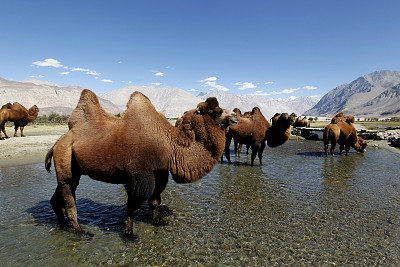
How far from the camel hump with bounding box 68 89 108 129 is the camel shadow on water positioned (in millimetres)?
2400

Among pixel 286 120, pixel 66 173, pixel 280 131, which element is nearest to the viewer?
pixel 66 173

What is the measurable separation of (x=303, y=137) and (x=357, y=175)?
18.2m

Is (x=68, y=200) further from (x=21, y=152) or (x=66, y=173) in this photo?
(x=21, y=152)

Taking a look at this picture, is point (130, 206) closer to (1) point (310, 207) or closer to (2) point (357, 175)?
(1) point (310, 207)

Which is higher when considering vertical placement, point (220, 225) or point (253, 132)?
point (253, 132)

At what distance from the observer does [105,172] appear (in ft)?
14.4

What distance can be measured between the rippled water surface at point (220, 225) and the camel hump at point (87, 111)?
2418 mm

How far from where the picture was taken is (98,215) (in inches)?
235

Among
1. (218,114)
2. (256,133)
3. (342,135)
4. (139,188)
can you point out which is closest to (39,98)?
(256,133)

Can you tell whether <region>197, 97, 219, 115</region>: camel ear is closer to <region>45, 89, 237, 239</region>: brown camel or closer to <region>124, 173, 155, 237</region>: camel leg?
<region>45, 89, 237, 239</region>: brown camel

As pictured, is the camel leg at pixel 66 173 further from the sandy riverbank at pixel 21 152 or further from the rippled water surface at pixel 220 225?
the sandy riverbank at pixel 21 152

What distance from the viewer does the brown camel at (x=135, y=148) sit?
435 cm

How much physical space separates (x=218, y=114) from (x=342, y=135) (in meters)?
13.9

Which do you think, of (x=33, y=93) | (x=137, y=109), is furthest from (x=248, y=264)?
(x=33, y=93)
